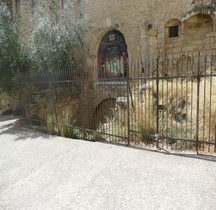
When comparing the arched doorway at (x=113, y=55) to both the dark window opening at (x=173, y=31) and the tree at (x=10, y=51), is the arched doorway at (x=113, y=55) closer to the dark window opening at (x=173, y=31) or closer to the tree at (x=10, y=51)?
the dark window opening at (x=173, y=31)

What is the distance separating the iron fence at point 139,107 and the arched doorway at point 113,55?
3.54 meters

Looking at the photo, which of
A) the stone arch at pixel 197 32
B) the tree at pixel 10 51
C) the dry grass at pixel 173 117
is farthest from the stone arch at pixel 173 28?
the tree at pixel 10 51

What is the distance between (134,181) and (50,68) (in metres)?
5.63

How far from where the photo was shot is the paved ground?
248 centimetres

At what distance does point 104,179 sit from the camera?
306 centimetres

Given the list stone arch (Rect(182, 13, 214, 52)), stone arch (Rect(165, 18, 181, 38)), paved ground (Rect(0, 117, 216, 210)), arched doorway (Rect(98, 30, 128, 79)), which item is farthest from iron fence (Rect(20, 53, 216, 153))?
arched doorway (Rect(98, 30, 128, 79))

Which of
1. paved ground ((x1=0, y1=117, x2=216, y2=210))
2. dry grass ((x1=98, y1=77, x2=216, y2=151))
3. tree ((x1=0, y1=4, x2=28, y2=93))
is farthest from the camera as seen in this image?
tree ((x1=0, y1=4, x2=28, y2=93))

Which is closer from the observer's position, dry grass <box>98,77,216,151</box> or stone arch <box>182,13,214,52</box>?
dry grass <box>98,77,216,151</box>

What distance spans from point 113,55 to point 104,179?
7.97 metres

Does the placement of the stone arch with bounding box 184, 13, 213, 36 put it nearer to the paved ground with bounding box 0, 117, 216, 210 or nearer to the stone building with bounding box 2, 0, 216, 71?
the stone building with bounding box 2, 0, 216, 71

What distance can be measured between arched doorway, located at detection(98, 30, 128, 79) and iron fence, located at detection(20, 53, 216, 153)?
3540 mm

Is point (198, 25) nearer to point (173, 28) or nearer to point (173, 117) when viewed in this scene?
point (173, 28)

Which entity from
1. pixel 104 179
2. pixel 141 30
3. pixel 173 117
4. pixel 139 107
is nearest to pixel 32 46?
pixel 139 107

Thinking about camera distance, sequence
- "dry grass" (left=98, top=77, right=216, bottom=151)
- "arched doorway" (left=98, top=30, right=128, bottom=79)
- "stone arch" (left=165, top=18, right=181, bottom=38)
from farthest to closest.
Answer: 1. "arched doorway" (left=98, top=30, right=128, bottom=79)
2. "stone arch" (left=165, top=18, right=181, bottom=38)
3. "dry grass" (left=98, top=77, right=216, bottom=151)
